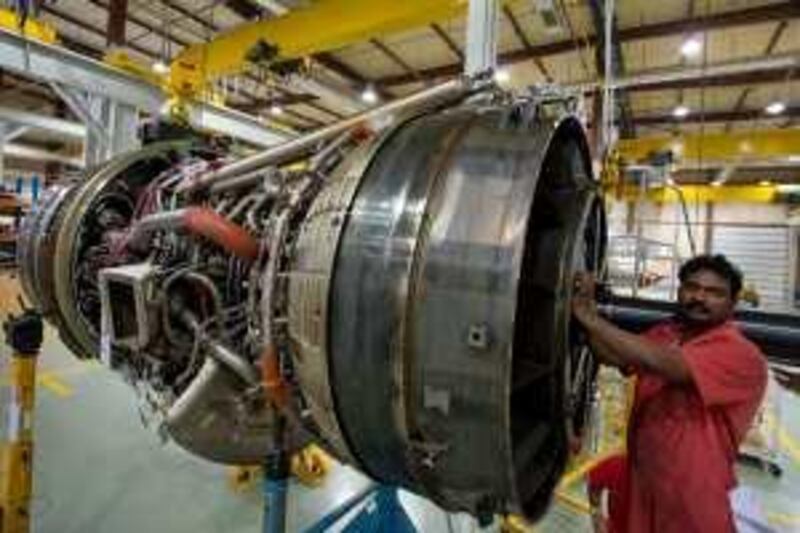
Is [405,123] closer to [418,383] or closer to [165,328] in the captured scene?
[418,383]

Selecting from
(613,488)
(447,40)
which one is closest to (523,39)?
(447,40)

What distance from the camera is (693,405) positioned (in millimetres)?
1390

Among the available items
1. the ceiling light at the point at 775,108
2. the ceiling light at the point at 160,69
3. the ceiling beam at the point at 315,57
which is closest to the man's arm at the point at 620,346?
the ceiling beam at the point at 315,57

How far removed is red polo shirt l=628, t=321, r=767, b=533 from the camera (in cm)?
134

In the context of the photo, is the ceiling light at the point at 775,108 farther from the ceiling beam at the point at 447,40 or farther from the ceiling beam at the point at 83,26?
the ceiling beam at the point at 83,26

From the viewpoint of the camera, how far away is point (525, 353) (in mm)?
987

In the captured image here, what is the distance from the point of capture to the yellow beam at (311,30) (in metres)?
→ 4.05

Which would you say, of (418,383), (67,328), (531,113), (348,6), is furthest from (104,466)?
(348,6)

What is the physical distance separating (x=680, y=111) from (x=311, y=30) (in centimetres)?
659

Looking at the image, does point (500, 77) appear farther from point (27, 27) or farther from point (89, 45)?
point (89, 45)

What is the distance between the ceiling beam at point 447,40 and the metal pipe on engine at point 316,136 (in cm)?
526

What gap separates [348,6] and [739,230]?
41.6 ft

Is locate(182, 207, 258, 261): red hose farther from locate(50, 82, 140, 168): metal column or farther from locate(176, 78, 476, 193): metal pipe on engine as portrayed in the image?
locate(50, 82, 140, 168): metal column

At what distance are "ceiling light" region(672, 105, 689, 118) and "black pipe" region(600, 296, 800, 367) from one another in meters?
8.28
